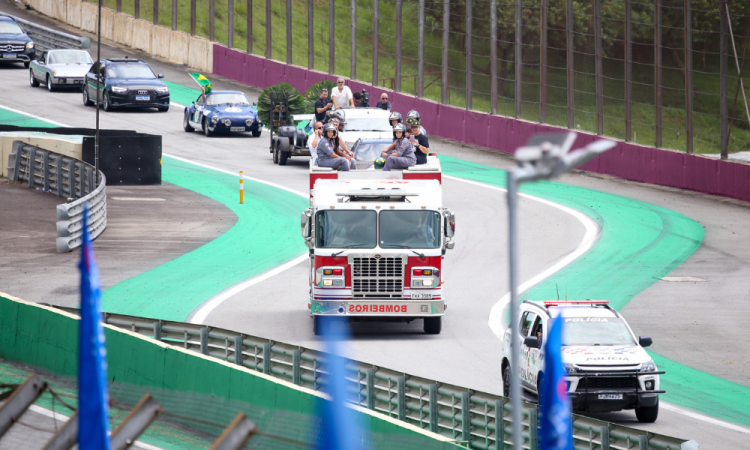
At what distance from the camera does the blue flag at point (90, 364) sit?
14.9 feet

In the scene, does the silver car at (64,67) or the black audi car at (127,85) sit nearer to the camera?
the black audi car at (127,85)

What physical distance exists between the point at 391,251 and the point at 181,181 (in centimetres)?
1952

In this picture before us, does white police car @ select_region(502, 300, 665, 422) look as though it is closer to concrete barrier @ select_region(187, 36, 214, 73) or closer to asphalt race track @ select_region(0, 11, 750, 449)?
asphalt race track @ select_region(0, 11, 750, 449)

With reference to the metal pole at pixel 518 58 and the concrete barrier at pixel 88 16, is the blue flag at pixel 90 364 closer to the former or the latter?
the metal pole at pixel 518 58

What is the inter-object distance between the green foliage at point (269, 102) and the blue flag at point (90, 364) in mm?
35558

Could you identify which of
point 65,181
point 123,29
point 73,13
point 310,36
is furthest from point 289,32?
point 65,181

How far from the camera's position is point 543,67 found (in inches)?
1617

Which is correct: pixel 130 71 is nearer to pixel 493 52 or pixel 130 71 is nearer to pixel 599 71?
pixel 493 52

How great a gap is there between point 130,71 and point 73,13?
22124mm

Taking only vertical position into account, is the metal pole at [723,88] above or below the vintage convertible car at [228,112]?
above

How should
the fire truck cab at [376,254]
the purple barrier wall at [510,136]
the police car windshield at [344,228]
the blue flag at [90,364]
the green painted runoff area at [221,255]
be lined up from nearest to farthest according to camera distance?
the blue flag at [90,364] → the fire truck cab at [376,254] → the police car windshield at [344,228] → the green painted runoff area at [221,255] → the purple barrier wall at [510,136]

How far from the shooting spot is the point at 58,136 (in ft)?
122

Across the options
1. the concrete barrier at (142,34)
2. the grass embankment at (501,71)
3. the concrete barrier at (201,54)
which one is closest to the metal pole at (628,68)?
the grass embankment at (501,71)

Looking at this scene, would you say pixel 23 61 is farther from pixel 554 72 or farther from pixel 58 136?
pixel 554 72
